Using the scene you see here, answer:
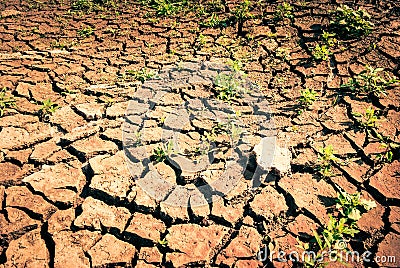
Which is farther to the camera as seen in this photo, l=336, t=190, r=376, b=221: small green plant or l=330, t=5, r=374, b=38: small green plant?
l=330, t=5, r=374, b=38: small green plant

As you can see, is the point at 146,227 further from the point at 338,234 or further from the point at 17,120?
the point at 17,120

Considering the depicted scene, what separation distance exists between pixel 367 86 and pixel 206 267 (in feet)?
7.84

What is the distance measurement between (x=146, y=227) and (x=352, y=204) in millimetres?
1373

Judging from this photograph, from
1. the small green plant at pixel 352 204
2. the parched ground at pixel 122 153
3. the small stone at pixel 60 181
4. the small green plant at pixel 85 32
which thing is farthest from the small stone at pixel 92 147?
the small green plant at pixel 85 32

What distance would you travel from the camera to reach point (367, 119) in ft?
9.65

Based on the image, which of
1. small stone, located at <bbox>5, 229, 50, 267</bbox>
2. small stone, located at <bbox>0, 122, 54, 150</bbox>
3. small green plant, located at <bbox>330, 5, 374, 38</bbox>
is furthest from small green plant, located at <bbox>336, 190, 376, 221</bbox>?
small green plant, located at <bbox>330, 5, 374, 38</bbox>

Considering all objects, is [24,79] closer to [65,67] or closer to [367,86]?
[65,67]

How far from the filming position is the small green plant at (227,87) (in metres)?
3.29

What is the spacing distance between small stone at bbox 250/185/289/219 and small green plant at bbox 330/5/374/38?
261 cm

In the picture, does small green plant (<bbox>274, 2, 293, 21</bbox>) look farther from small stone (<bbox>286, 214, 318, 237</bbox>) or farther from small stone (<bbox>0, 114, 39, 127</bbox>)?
small stone (<bbox>0, 114, 39, 127</bbox>)

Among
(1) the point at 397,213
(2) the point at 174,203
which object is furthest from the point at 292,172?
(2) the point at 174,203

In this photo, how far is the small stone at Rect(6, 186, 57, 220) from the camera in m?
2.23

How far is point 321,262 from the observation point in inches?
76.2

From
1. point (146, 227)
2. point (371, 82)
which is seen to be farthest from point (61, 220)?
point (371, 82)
